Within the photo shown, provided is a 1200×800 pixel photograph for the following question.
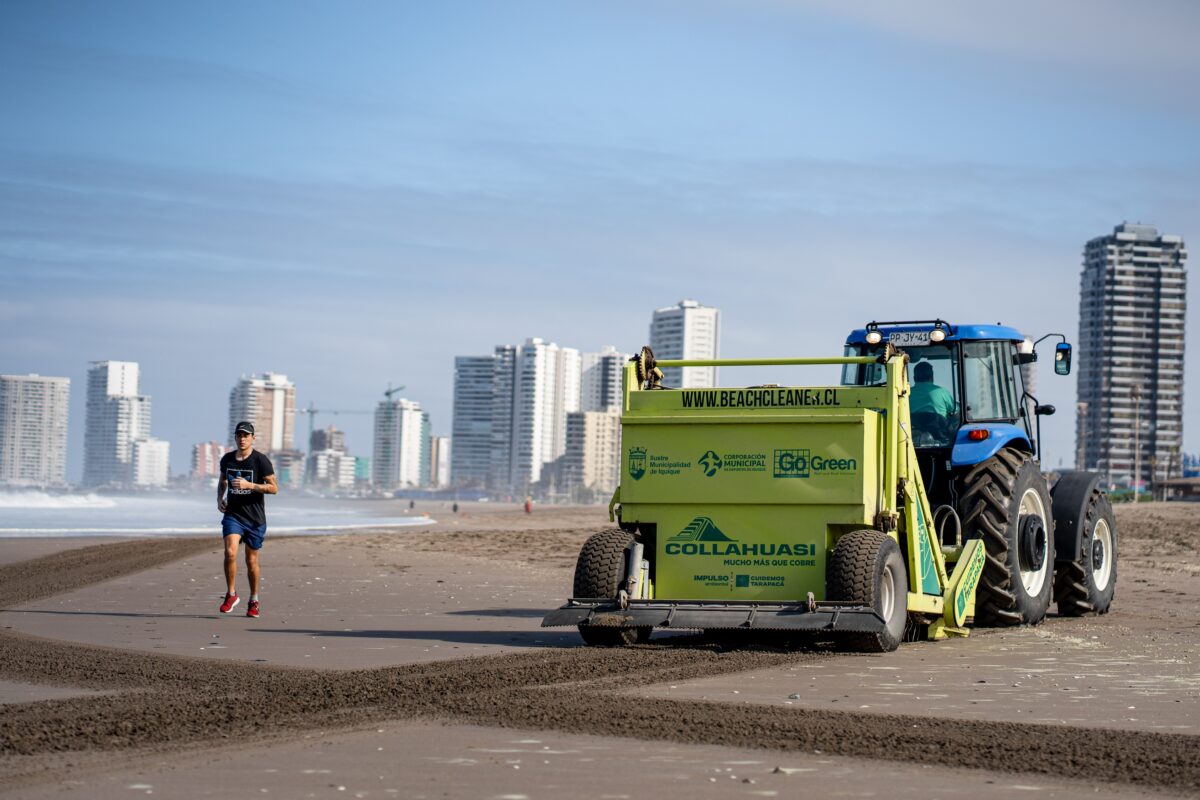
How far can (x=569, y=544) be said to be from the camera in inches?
1305

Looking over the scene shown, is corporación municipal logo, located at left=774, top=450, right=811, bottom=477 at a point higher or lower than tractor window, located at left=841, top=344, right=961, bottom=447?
lower

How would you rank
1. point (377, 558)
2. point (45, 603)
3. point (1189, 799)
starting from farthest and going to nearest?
1. point (377, 558)
2. point (45, 603)
3. point (1189, 799)

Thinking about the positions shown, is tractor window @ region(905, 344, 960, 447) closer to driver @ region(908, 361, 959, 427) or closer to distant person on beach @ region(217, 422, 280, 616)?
driver @ region(908, 361, 959, 427)

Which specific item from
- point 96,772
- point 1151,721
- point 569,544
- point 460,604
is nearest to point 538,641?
point 460,604

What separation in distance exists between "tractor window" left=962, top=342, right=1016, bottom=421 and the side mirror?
536 millimetres

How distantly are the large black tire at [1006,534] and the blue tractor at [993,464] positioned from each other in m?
0.01

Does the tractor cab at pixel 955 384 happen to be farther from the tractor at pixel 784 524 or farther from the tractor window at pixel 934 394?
the tractor at pixel 784 524

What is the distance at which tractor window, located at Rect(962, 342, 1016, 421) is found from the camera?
1374 centimetres

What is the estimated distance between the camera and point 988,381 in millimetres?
13883

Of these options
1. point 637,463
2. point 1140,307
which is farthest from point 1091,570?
point 1140,307

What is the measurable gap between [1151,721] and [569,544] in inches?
1010

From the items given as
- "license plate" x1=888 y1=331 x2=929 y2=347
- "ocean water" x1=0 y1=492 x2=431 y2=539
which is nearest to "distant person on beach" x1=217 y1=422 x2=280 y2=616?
"license plate" x1=888 y1=331 x2=929 y2=347

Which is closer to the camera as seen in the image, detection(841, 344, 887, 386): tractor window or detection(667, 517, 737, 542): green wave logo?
detection(667, 517, 737, 542): green wave logo

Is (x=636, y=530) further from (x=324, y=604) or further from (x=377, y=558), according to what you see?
(x=377, y=558)
